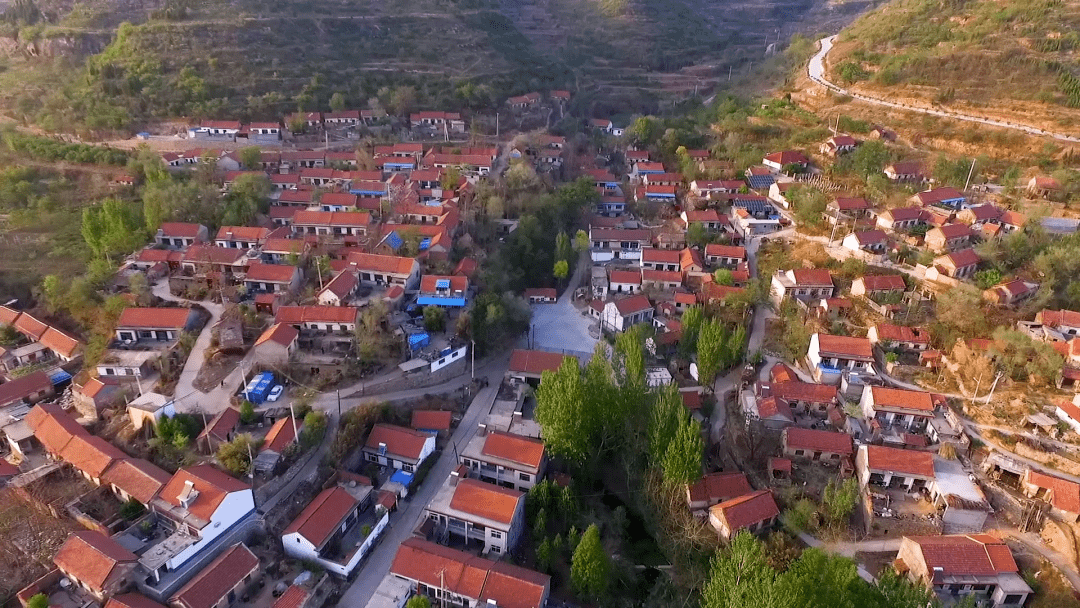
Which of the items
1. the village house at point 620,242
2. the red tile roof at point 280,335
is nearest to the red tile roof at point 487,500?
the red tile roof at point 280,335

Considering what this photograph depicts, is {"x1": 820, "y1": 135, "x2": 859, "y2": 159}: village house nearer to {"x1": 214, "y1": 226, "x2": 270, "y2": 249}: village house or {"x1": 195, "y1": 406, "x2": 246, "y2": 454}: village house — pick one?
{"x1": 214, "y1": 226, "x2": 270, "y2": 249}: village house

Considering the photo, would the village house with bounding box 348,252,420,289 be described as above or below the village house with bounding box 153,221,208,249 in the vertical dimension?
below

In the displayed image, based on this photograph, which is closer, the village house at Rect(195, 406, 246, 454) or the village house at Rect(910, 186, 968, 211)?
the village house at Rect(195, 406, 246, 454)

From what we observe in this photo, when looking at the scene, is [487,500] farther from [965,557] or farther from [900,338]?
[900,338]

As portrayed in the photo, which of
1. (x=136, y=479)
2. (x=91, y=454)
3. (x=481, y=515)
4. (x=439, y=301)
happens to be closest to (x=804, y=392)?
(x=481, y=515)

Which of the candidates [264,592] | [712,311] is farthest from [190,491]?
[712,311]

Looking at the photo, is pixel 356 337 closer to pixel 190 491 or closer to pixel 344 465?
pixel 344 465

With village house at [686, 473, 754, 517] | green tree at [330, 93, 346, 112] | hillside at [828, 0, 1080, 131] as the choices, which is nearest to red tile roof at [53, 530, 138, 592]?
village house at [686, 473, 754, 517]
